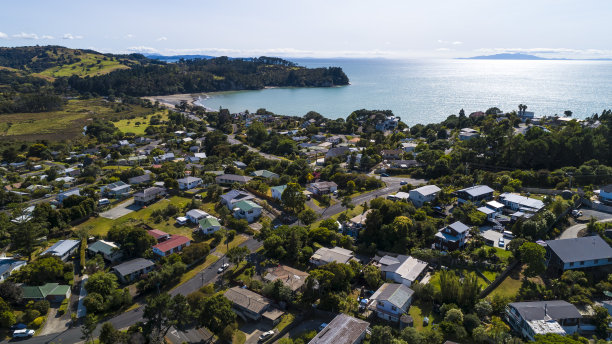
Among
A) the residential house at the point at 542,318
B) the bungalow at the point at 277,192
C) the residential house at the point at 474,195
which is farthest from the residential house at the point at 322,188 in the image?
the residential house at the point at 542,318

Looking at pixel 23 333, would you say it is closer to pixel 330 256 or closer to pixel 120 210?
pixel 120 210

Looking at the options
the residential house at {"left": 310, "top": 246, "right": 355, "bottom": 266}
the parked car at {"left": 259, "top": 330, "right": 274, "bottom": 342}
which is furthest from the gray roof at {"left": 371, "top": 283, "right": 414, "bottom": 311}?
the parked car at {"left": 259, "top": 330, "right": 274, "bottom": 342}

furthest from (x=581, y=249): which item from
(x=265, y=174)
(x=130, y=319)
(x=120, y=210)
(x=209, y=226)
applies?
(x=120, y=210)

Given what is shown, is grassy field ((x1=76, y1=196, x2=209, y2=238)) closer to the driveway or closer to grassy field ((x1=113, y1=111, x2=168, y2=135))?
the driveway

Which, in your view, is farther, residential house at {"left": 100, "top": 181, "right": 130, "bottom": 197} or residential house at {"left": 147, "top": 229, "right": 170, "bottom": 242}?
residential house at {"left": 100, "top": 181, "right": 130, "bottom": 197}

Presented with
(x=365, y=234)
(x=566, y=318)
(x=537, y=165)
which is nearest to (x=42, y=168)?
(x=365, y=234)
